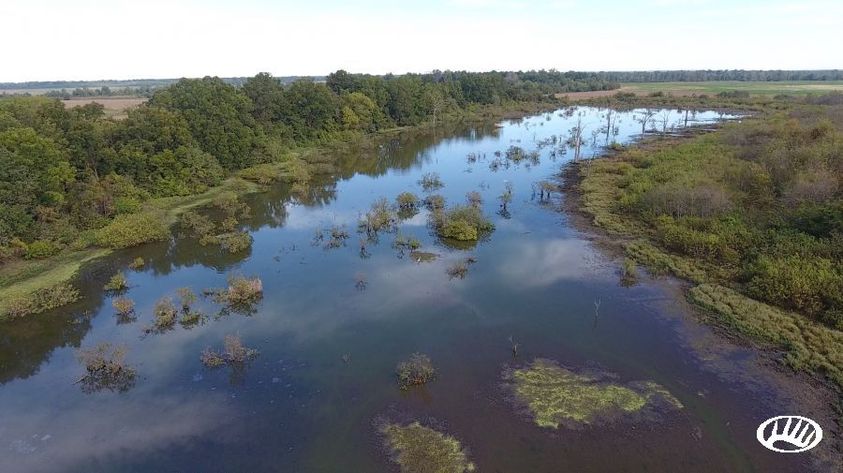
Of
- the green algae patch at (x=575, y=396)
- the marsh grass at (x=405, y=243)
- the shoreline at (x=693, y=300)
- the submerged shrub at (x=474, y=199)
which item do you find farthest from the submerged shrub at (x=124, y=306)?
the shoreline at (x=693, y=300)

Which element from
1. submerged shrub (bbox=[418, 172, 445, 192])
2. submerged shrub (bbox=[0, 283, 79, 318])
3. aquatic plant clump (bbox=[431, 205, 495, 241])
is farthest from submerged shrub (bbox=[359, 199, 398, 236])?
submerged shrub (bbox=[0, 283, 79, 318])

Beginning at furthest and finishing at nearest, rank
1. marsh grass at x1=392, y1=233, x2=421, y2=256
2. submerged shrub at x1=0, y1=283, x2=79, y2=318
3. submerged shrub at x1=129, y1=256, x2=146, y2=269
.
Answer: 1. marsh grass at x1=392, y1=233, x2=421, y2=256
2. submerged shrub at x1=129, y1=256, x2=146, y2=269
3. submerged shrub at x1=0, y1=283, x2=79, y2=318

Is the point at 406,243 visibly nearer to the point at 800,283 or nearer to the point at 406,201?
the point at 406,201

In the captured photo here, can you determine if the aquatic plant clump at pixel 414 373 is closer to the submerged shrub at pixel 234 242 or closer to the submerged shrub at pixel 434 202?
the submerged shrub at pixel 234 242

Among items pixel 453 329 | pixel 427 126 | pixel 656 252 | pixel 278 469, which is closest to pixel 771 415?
pixel 453 329

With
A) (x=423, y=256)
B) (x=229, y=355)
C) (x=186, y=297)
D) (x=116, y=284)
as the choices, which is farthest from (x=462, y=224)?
(x=116, y=284)

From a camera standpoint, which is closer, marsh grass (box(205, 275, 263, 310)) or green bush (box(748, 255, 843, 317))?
green bush (box(748, 255, 843, 317))

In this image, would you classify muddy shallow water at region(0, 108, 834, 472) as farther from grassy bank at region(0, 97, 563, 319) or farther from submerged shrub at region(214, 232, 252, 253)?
grassy bank at region(0, 97, 563, 319)
